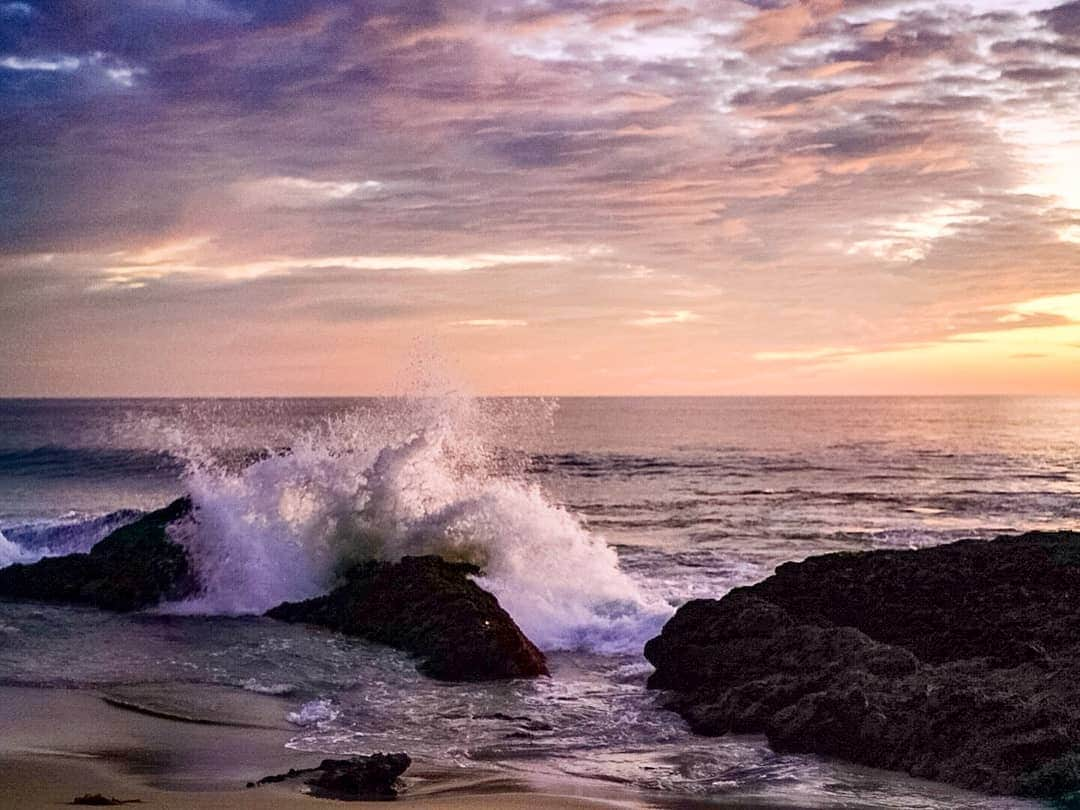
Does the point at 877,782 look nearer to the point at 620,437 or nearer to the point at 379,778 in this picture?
the point at 379,778

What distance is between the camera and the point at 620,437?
7781 cm

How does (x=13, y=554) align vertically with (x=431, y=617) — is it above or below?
below

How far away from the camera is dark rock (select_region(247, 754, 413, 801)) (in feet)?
24.5

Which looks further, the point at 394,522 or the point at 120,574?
the point at 394,522

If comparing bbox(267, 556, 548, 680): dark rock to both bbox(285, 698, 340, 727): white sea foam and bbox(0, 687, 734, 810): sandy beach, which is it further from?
bbox(0, 687, 734, 810): sandy beach

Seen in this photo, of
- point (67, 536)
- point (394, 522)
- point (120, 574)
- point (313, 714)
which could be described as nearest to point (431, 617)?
point (313, 714)

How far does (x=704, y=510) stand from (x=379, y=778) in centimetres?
2678

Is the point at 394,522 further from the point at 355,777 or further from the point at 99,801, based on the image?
the point at 99,801

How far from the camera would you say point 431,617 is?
13.2 meters

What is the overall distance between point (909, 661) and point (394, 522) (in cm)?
935

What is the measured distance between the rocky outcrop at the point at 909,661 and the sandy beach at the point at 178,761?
6.64 ft

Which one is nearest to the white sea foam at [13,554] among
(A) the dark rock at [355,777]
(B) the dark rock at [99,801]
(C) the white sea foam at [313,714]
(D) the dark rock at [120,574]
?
(D) the dark rock at [120,574]

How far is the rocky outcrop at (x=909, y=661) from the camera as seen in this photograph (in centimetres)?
838

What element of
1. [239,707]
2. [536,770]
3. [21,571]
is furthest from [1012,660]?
[21,571]
